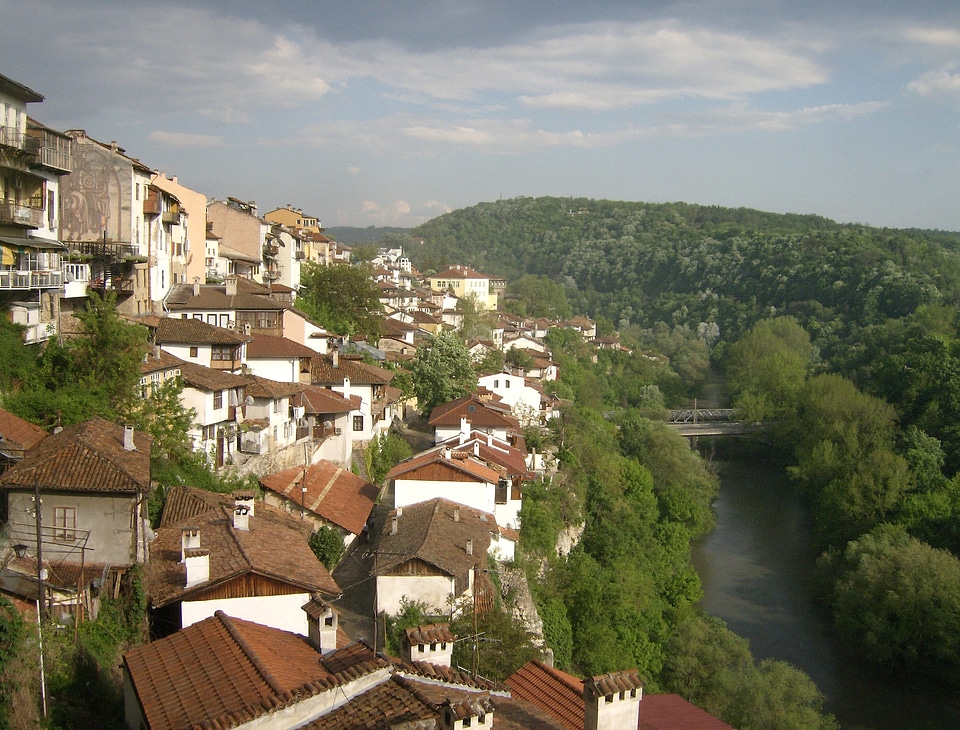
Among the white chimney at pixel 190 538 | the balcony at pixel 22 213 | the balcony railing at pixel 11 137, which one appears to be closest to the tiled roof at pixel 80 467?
the white chimney at pixel 190 538

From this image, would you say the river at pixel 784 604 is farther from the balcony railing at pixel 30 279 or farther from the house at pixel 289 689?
the balcony railing at pixel 30 279

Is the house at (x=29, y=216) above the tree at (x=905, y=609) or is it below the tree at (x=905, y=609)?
above

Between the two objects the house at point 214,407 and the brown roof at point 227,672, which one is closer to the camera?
the brown roof at point 227,672

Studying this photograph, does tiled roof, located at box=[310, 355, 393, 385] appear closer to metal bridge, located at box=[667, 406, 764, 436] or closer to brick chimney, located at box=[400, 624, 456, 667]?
brick chimney, located at box=[400, 624, 456, 667]

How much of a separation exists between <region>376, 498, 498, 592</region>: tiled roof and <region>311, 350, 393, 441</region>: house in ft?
20.8

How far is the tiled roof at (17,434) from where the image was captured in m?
13.3

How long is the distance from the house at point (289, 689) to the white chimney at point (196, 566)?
50.5 inches

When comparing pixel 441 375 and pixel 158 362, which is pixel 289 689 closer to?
pixel 158 362

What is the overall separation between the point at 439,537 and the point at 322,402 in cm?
733

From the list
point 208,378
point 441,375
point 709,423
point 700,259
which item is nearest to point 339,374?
point 441,375

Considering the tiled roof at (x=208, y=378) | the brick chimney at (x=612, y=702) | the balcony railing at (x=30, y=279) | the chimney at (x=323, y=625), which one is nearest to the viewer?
the brick chimney at (x=612, y=702)

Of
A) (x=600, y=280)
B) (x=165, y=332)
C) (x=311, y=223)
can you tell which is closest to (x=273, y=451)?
(x=165, y=332)

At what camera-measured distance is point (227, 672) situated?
877 centimetres

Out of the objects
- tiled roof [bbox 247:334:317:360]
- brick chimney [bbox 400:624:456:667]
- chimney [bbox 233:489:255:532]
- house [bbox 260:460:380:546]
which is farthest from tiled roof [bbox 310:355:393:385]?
brick chimney [bbox 400:624:456:667]
